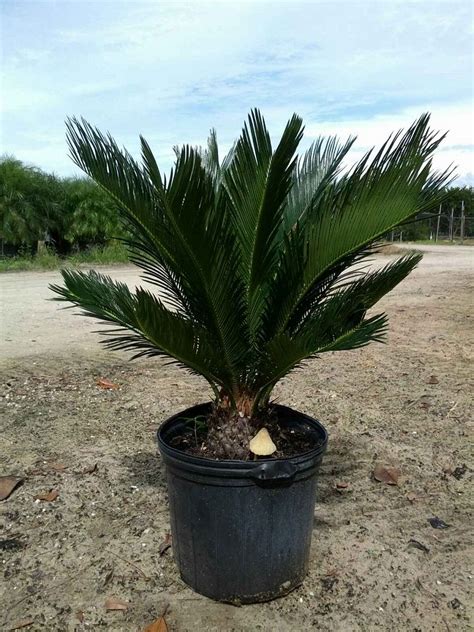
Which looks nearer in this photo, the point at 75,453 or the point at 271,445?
the point at 271,445

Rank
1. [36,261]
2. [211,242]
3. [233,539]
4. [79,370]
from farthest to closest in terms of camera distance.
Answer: [36,261], [79,370], [233,539], [211,242]

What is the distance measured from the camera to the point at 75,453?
3867 millimetres

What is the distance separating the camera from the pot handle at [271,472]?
7.48 feet

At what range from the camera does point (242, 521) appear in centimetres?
237

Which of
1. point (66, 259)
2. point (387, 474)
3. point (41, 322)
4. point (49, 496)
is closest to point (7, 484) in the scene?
point (49, 496)

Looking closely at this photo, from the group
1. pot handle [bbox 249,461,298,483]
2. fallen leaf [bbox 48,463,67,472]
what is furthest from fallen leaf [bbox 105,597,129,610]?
fallen leaf [bbox 48,463,67,472]

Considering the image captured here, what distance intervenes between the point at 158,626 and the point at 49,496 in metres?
1.25

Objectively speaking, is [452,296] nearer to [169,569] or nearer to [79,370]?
[79,370]

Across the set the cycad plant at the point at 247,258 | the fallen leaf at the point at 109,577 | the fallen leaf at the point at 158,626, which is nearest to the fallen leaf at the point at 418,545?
the cycad plant at the point at 247,258

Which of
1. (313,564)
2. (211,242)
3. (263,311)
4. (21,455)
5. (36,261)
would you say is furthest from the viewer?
(36,261)

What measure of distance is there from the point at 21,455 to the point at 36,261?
13428 mm

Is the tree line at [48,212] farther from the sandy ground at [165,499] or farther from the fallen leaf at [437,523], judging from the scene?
the fallen leaf at [437,523]

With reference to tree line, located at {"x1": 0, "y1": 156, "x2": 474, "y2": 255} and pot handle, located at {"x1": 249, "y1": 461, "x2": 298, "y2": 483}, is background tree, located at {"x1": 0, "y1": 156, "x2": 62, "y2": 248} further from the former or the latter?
pot handle, located at {"x1": 249, "y1": 461, "x2": 298, "y2": 483}

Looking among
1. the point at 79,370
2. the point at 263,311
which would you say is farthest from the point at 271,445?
the point at 79,370
